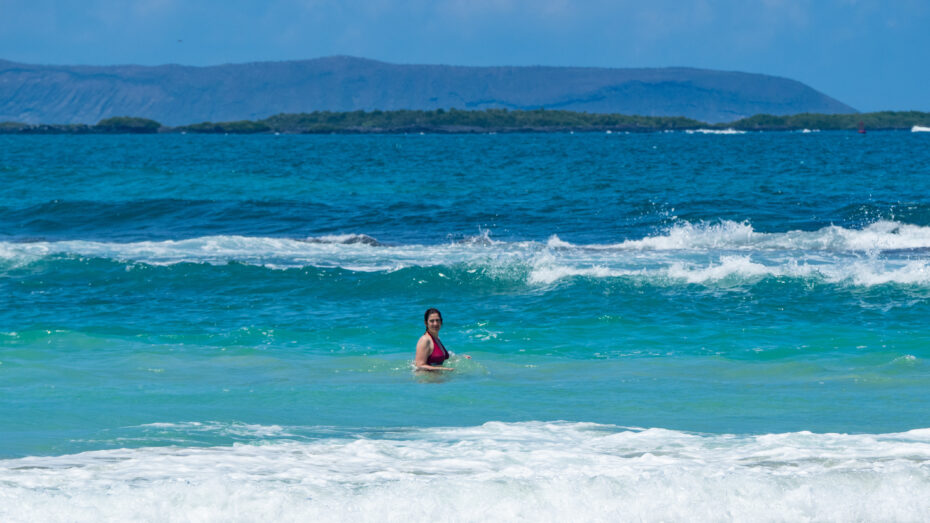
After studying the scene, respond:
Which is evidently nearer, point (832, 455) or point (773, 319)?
point (832, 455)

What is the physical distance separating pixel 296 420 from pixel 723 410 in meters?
4.11

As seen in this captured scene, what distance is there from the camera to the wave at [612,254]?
17.7m

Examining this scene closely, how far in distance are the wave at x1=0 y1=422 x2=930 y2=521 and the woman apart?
2.97 metres

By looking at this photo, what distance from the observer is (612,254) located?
21734 mm

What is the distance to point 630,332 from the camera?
14.0m

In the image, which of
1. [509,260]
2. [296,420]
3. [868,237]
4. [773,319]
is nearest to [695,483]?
[296,420]

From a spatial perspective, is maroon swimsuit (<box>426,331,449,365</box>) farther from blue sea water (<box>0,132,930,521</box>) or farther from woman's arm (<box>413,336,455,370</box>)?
blue sea water (<box>0,132,930,521</box>)

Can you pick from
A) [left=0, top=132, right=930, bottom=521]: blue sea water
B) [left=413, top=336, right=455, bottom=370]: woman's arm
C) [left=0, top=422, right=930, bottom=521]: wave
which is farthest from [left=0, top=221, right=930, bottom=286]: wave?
[left=0, top=422, right=930, bottom=521]: wave

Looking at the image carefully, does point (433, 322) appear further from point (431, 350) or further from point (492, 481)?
point (492, 481)

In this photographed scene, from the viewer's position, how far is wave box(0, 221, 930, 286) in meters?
17.7

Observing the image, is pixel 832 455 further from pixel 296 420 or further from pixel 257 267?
pixel 257 267

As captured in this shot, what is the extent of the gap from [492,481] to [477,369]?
14.1ft

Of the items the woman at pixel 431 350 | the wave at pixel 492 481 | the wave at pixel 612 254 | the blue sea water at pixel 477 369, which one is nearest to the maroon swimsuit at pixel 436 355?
the woman at pixel 431 350

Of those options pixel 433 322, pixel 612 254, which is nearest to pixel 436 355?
pixel 433 322
